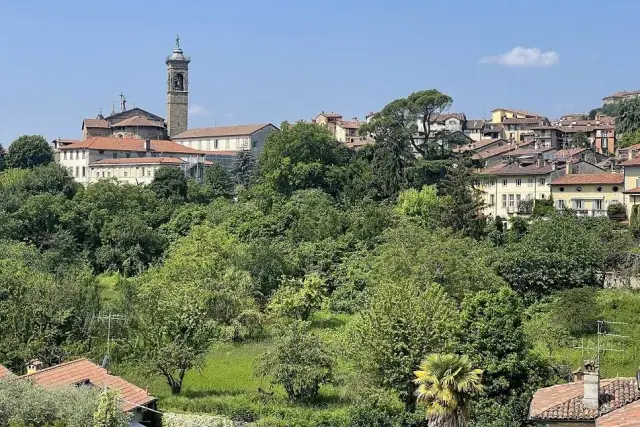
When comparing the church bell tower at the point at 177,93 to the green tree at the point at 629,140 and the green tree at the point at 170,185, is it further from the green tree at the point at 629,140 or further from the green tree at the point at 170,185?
the green tree at the point at 629,140

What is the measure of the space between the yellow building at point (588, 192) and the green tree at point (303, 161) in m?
15.7

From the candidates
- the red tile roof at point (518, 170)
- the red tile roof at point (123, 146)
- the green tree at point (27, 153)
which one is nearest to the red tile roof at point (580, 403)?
the red tile roof at point (518, 170)

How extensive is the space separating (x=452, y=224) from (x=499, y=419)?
26477mm

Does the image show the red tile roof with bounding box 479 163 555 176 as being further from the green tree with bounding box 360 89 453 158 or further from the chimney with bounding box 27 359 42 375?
the chimney with bounding box 27 359 42 375

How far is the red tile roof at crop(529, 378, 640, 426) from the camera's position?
68.3ft

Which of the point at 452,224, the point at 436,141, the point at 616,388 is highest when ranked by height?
the point at 436,141

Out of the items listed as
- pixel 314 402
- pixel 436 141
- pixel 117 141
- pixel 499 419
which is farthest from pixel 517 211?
pixel 117 141

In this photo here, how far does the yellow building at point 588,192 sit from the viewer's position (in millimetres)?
55812

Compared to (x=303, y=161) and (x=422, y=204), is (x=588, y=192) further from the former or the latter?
(x=303, y=161)

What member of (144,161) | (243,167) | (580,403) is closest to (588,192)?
(243,167)

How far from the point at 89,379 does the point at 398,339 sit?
10102 millimetres

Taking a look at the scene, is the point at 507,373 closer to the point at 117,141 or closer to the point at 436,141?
→ the point at 436,141

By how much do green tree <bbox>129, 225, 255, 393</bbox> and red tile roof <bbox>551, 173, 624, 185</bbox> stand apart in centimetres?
2069

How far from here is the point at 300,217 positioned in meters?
59.7
